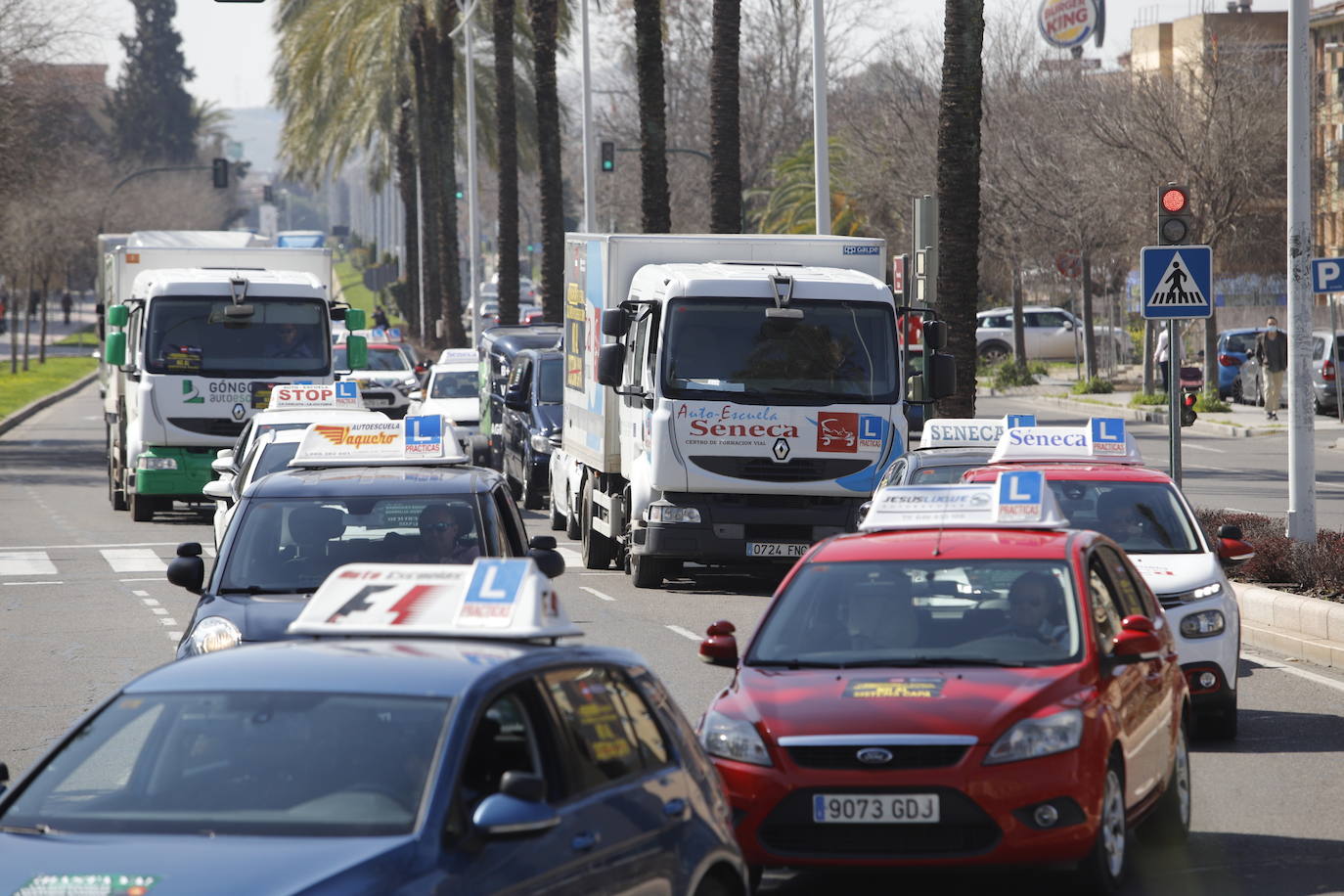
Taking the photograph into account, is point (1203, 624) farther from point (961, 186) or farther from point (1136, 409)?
point (1136, 409)

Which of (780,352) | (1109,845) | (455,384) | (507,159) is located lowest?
(1109,845)

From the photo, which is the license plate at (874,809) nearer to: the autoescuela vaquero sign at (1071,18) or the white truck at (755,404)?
the white truck at (755,404)

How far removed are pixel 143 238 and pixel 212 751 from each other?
93.3 ft

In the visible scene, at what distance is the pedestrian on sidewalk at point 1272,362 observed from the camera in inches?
1592

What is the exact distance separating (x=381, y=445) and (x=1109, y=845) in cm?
640

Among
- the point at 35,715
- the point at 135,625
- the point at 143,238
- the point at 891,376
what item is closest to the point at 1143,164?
the point at 143,238

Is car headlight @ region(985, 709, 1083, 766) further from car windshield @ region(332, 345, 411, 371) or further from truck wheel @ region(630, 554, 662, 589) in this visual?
car windshield @ region(332, 345, 411, 371)

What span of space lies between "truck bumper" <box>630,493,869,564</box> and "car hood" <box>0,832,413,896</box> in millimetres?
13340

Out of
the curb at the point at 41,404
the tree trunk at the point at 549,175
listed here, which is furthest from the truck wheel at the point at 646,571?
the curb at the point at 41,404

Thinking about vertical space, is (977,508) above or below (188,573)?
above

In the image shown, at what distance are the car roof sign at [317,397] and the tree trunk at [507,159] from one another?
26117 millimetres

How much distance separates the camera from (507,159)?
156ft

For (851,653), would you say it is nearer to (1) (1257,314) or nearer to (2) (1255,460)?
(2) (1255,460)

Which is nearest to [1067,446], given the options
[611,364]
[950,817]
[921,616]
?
[921,616]
